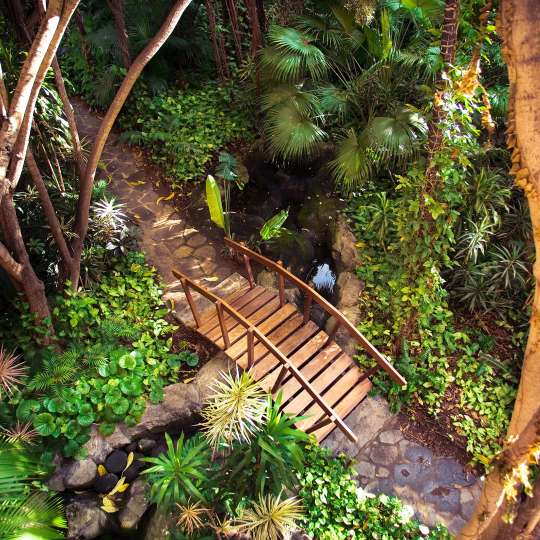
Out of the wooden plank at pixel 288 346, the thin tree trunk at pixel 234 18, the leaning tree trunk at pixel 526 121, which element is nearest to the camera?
the leaning tree trunk at pixel 526 121

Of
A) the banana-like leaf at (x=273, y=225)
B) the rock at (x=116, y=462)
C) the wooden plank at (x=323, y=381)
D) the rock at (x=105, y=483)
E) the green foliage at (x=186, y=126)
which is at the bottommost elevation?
the rock at (x=105, y=483)

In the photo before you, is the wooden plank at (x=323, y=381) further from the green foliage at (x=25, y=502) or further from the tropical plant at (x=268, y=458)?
the green foliage at (x=25, y=502)

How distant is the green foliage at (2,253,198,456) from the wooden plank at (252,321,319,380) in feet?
2.52

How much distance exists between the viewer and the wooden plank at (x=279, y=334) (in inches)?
178

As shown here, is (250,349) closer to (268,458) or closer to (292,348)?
(292,348)

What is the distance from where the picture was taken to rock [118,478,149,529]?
13.1 ft

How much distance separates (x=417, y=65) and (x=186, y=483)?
500 centimetres

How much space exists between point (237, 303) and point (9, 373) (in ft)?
6.89

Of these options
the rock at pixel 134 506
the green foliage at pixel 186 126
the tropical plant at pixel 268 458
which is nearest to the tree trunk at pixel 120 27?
the green foliage at pixel 186 126

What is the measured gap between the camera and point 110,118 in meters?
3.90

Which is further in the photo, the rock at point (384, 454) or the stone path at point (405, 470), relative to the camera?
the rock at point (384, 454)

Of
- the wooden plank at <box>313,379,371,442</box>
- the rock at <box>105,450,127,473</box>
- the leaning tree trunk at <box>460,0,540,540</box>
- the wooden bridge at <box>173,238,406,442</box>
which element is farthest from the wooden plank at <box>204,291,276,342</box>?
the leaning tree trunk at <box>460,0,540,540</box>

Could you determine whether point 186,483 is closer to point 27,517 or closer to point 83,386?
point 27,517

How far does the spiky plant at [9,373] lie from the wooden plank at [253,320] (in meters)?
1.64
